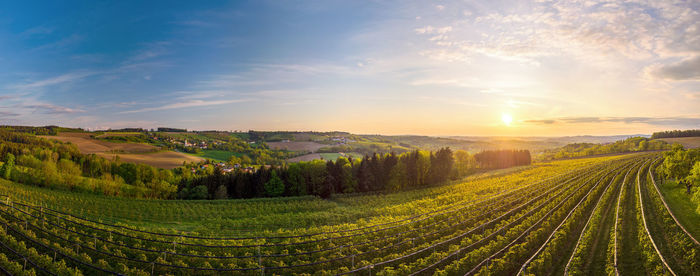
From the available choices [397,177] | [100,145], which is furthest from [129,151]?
[397,177]

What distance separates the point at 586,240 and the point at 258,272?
70.2ft

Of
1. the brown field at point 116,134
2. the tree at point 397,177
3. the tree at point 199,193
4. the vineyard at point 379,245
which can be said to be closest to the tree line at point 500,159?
the tree at point 397,177

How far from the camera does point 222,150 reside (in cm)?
14088

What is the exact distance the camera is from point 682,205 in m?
33.1

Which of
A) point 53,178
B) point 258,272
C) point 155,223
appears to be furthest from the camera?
point 53,178

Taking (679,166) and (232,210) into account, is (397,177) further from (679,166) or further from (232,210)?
(679,166)

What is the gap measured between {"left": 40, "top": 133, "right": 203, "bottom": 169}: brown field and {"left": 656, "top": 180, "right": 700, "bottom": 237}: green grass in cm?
10059

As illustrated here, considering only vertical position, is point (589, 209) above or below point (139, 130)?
below

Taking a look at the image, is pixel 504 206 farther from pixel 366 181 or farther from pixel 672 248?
pixel 366 181

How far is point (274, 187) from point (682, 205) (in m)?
56.2

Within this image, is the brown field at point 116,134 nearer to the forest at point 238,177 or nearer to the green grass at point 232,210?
the forest at point 238,177

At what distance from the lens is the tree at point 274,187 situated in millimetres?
56281

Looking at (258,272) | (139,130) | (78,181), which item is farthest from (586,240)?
(139,130)

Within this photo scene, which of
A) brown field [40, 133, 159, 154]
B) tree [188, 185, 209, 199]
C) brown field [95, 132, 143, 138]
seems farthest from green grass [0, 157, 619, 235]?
brown field [95, 132, 143, 138]
